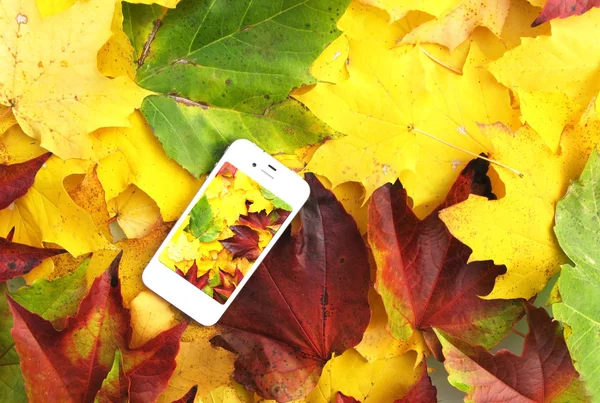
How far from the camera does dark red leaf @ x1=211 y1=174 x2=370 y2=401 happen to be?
28.2 inches

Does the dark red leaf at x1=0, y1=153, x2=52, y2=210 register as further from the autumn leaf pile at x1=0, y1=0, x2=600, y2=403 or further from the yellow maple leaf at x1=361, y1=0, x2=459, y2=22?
the yellow maple leaf at x1=361, y1=0, x2=459, y2=22

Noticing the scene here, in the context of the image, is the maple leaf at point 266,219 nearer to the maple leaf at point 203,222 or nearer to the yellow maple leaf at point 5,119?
the maple leaf at point 203,222

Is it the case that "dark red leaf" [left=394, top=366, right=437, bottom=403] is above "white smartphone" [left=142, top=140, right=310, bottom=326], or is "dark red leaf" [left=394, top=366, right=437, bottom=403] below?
below

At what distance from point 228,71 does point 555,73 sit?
387mm

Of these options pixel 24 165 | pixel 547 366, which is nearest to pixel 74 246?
pixel 24 165

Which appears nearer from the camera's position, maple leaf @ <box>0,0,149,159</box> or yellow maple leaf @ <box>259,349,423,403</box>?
maple leaf @ <box>0,0,149,159</box>

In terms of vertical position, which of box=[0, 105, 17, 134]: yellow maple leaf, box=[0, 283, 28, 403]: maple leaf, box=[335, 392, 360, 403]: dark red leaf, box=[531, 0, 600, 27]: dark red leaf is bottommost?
box=[335, 392, 360, 403]: dark red leaf

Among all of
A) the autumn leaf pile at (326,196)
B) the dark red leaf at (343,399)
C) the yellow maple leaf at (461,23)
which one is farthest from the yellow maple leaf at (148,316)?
the yellow maple leaf at (461,23)

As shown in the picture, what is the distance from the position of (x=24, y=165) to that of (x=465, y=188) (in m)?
0.50

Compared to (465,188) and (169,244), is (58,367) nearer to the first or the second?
(169,244)

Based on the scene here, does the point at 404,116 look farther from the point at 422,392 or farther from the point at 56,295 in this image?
the point at 56,295

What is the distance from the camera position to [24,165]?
0.68 m

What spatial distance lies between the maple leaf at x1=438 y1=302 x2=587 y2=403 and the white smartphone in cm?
24

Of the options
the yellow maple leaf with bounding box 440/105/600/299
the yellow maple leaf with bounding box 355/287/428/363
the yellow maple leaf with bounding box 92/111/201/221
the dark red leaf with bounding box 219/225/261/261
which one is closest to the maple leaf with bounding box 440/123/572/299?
the yellow maple leaf with bounding box 440/105/600/299
